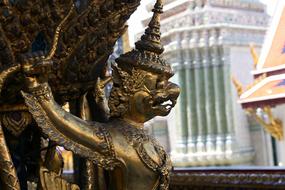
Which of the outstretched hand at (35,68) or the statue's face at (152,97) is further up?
the outstretched hand at (35,68)

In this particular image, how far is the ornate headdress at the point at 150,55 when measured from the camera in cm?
81

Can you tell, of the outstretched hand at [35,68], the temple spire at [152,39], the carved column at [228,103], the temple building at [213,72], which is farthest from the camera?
the temple building at [213,72]

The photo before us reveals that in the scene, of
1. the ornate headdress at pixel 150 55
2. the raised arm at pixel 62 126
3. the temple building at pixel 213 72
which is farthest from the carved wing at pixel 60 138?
the temple building at pixel 213 72

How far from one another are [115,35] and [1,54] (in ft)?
0.71

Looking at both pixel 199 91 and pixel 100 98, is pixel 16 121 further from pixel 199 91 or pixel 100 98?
pixel 199 91

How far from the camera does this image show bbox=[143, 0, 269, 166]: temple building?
305 inches

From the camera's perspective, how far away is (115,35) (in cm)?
91

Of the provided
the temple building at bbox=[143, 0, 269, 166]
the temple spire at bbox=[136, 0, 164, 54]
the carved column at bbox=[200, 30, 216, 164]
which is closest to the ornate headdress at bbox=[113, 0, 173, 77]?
the temple spire at bbox=[136, 0, 164, 54]

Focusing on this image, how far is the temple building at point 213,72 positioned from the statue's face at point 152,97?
6930 mm

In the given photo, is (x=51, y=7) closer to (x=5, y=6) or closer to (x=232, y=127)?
(x=5, y=6)

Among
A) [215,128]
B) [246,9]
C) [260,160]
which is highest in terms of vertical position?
[246,9]

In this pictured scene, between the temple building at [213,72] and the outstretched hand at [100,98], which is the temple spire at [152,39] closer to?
the outstretched hand at [100,98]

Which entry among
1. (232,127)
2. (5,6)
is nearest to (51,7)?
(5,6)

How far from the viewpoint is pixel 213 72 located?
26.1ft
